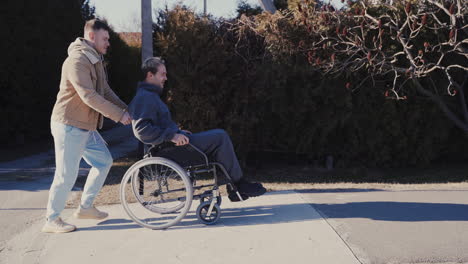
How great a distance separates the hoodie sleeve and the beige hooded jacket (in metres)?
0.13

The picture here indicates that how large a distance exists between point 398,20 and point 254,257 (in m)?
4.53

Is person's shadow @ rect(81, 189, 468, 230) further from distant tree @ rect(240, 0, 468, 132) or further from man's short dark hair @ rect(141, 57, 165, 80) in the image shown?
distant tree @ rect(240, 0, 468, 132)

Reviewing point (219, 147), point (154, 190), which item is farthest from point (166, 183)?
point (219, 147)

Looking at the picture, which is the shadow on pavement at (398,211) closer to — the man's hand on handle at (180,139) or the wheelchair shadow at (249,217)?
the wheelchair shadow at (249,217)

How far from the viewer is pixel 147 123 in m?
4.05

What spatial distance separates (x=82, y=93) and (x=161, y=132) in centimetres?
74

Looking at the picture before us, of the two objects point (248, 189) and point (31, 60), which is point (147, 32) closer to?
point (31, 60)

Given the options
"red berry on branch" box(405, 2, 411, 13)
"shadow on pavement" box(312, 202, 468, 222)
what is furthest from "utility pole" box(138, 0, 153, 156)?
"shadow on pavement" box(312, 202, 468, 222)

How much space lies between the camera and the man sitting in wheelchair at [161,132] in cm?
405

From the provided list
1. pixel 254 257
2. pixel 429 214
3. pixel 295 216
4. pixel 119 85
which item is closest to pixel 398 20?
pixel 429 214

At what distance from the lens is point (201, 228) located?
4.09 metres

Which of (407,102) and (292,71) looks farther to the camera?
(407,102)

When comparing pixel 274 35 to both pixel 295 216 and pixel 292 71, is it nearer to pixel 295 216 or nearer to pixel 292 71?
pixel 292 71

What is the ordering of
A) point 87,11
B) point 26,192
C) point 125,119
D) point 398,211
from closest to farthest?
1. point 125,119
2. point 398,211
3. point 26,192
4. point 87,11
